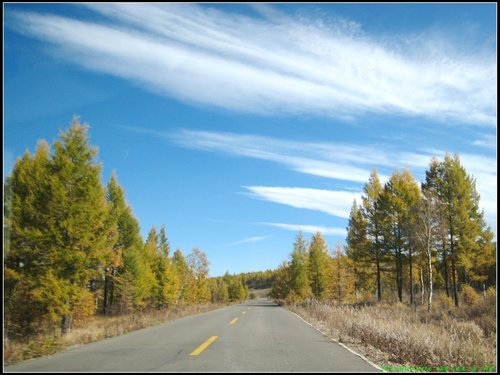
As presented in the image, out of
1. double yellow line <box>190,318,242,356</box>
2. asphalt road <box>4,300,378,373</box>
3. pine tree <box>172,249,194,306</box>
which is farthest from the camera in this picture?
pine tree <box>172,249,194,306</box>

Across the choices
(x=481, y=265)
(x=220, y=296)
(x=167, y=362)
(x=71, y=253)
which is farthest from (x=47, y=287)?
(x=220, y=296)

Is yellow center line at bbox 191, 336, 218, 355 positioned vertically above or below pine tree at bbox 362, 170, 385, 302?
below

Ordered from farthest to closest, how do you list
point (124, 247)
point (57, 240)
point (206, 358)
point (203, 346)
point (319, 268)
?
point (319, 268) → point (124, 247) → point (57, 240) → point (203, 346) → point (206, 358)

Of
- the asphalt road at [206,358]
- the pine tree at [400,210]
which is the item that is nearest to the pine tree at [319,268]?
the pine tree at [400,210]

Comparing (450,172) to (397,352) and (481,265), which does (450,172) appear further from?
A: (397,352)

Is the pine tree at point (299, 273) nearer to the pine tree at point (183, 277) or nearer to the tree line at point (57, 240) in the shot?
the pine tree at point (183, 277)

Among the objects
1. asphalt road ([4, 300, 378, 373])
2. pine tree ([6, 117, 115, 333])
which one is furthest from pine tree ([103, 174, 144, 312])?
asphalt road ([4, 300, 378, 373])

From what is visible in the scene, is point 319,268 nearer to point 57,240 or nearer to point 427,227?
point 427,227

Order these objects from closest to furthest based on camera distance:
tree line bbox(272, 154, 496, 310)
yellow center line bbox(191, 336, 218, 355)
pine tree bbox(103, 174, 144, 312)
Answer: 1. yellow center line bbox(191, 336, 218, 355)
2. tree line bbox(272, 154, 496, 310)
3. pine tree bbox(103, 174, 144, 312)

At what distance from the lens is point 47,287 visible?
1919 cm

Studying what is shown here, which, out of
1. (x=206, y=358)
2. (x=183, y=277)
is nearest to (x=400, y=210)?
(x=206, y=358)

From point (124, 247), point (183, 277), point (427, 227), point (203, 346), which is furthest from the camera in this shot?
point (183, 277)

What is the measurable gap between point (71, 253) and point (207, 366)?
531 inches

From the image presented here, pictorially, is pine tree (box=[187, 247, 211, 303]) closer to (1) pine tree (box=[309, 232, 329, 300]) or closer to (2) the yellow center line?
(1) pine tree (box=[309, 232, 329, 300])
